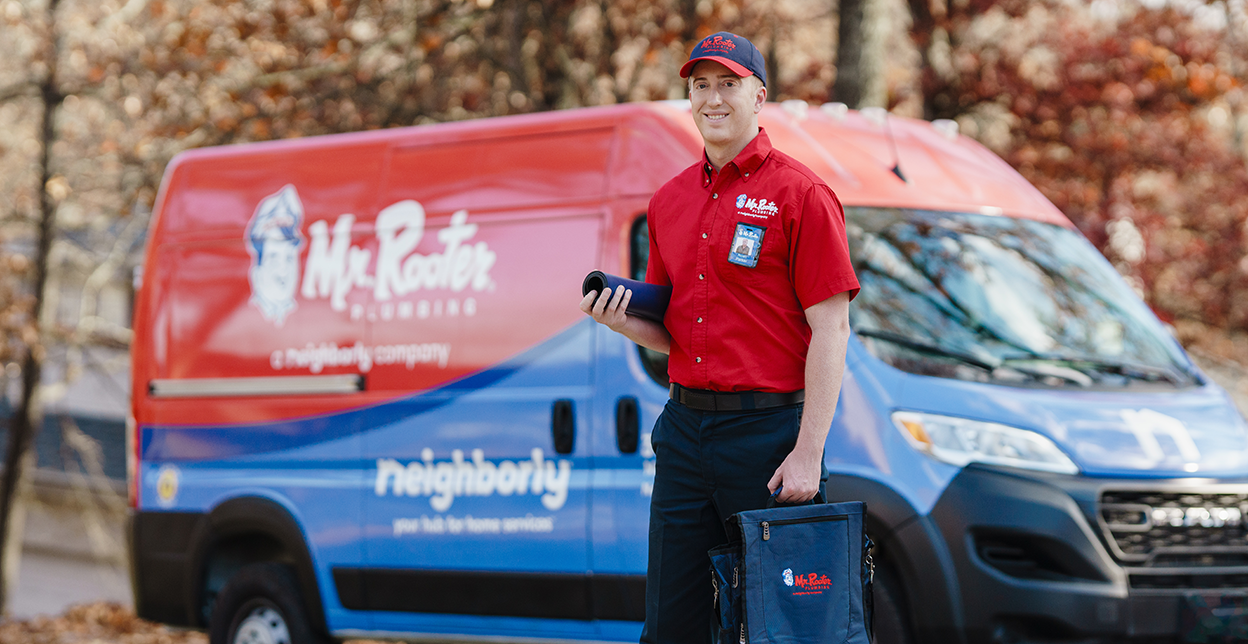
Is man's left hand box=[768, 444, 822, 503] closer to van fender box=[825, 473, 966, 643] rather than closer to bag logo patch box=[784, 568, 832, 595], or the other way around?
bag logo patch box=[784, 568, 832, 595]

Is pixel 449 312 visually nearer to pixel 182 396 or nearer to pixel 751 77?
pixel 182 396

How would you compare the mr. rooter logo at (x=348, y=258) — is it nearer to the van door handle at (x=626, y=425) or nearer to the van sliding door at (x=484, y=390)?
the van sliding door at (x=484, y=390)

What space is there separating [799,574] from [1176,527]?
199cm

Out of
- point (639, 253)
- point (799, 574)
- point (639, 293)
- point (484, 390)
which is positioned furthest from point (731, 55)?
point (484, 390)

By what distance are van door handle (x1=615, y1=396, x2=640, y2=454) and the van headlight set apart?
107 cm

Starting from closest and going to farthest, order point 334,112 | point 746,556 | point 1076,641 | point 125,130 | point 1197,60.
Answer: point 746,556
point 1076,641
point 1197,60
point 334,112
point 125,130

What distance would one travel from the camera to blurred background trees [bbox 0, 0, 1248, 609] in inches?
408

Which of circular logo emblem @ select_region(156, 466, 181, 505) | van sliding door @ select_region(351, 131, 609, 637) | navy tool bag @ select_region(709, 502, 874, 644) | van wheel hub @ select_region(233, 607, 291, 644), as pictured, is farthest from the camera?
circular logo emblem @ select_region(156, 466, 181, 505)

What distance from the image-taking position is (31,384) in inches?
548

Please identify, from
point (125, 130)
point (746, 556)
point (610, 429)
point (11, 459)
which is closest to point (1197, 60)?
point (610, 429)

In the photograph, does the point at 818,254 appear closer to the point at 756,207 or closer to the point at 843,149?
the point at 756,207

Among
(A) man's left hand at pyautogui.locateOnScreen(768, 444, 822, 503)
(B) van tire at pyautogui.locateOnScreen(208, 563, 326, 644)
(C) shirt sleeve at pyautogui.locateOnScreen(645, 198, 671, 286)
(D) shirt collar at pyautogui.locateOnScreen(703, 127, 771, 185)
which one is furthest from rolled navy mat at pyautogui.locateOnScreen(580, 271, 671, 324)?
(B) van tire at pyautogui.locateOnScreen(208, 563, 326, 644)

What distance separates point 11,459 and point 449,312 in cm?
1014

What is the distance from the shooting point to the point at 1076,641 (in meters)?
4.64
